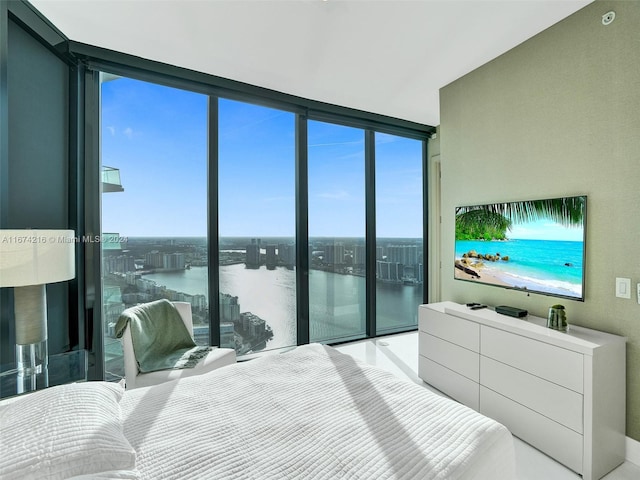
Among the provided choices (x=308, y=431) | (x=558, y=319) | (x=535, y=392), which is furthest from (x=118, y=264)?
(x=558, y=319)

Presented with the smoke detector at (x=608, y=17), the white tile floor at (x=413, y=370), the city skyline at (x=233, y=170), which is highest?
the smoke detector at (x=608, y=17)

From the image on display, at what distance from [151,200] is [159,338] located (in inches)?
49.7

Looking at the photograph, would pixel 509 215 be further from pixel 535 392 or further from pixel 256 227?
pixel 256 227

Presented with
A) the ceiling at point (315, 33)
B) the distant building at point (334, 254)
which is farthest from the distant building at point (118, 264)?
the distant building at point (334, 254)

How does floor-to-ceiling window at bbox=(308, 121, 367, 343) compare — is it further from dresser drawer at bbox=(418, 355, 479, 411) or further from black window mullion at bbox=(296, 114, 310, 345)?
dresser drawer at bbox=(418, 355, 479, 411)

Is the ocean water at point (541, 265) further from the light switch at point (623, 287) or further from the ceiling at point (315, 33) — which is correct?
the ceiling at point (315, 33)

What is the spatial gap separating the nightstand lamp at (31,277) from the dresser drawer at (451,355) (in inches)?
108

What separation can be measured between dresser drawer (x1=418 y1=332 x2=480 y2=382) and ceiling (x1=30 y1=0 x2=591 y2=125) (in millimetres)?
2436

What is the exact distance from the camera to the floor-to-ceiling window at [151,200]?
2744 mm

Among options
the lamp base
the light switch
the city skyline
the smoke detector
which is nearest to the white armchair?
the lamp base

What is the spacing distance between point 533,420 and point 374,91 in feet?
10.2

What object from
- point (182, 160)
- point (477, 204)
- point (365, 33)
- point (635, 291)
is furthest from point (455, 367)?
point (182, 160)

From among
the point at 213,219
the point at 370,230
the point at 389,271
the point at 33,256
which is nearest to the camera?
Answer: the point at 33,256

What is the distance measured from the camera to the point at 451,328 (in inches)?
102
